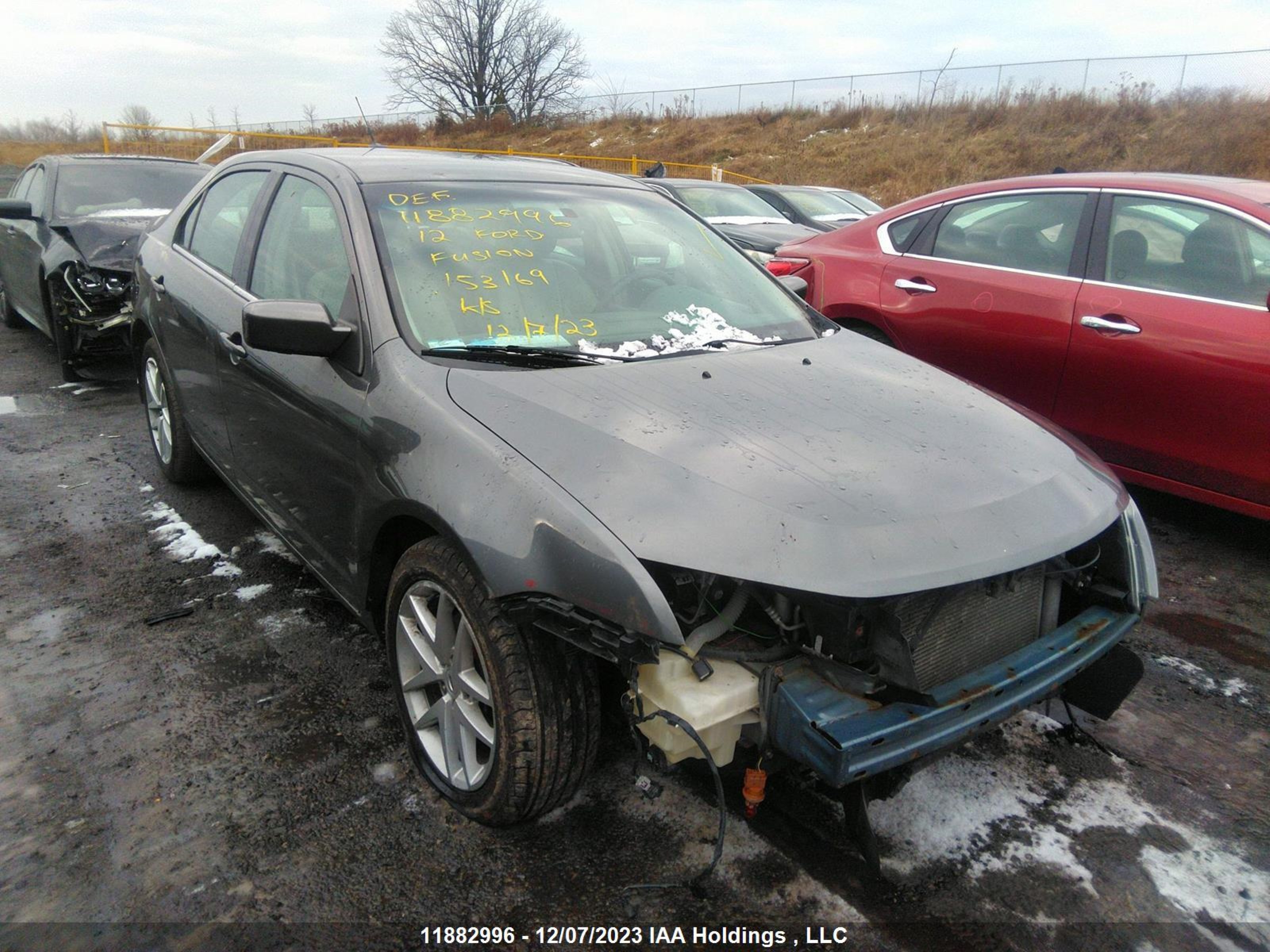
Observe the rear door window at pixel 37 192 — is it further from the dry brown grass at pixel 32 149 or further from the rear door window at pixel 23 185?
the dry brown grass at pixel 32 149

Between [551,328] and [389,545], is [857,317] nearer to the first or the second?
[551,328]

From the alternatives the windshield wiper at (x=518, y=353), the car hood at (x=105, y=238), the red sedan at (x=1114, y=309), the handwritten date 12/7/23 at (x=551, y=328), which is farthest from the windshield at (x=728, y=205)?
the windshield wiper at (x=518, y=353)

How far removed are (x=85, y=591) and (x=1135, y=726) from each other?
3893mm

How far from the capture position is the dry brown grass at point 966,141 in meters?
20.6

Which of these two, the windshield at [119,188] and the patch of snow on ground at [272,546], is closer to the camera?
the patch of snow on ground at [272,546]

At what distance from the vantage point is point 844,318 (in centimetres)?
507

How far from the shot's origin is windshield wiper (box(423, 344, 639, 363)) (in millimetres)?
2354

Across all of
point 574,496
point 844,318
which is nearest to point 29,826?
point 574,496

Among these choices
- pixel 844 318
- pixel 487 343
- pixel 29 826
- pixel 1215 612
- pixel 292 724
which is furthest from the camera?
pixel 844 318

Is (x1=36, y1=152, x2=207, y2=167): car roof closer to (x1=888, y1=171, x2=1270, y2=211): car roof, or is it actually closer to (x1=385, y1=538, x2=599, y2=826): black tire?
(x1=888, y1=171, x2=1270, y2=211): car roof

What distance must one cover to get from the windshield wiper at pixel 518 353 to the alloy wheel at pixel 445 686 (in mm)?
648

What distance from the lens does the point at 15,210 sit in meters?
6.41

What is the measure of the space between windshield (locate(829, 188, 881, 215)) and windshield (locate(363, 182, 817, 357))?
888cm

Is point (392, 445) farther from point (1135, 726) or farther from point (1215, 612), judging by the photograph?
point (1215, 612)
